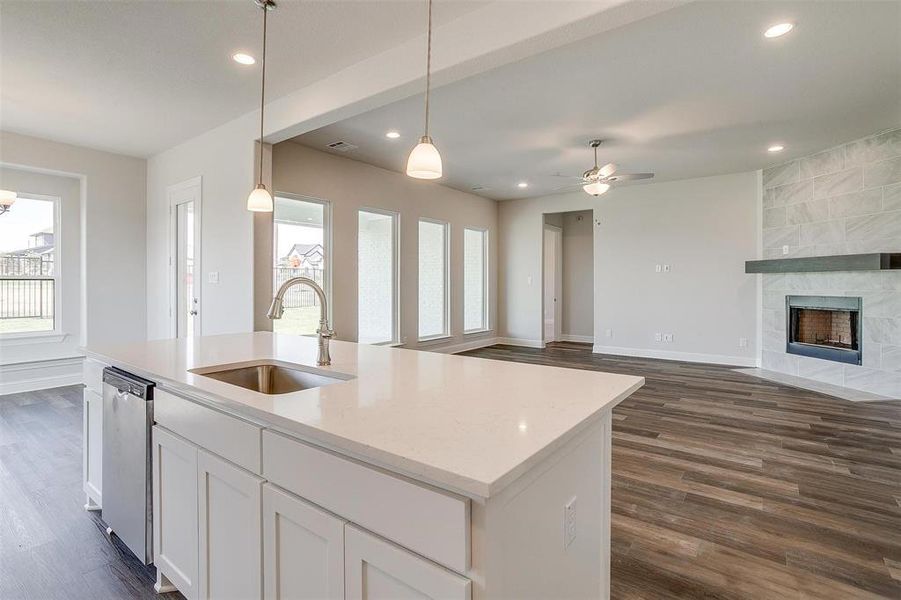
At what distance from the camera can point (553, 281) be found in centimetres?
917

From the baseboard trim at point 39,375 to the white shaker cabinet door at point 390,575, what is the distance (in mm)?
6015

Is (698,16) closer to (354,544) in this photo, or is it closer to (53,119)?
(354,544)

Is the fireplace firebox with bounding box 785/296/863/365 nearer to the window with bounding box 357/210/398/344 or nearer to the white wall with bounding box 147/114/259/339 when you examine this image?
the window with bounding box 357/210/398/344

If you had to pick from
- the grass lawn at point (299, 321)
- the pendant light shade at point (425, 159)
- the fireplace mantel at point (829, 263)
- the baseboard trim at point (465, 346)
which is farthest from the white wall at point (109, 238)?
the fireplace mantel at point (829, 263)

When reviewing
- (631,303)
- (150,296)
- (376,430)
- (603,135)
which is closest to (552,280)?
(631,303)

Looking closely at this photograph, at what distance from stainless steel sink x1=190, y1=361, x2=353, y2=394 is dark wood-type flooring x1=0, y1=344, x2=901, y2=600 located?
34.2 inches

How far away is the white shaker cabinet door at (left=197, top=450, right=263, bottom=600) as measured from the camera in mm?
1300

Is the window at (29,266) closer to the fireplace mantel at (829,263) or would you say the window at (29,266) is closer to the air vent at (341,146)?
the air vent at (341,146)

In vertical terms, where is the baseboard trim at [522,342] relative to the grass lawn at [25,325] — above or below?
below

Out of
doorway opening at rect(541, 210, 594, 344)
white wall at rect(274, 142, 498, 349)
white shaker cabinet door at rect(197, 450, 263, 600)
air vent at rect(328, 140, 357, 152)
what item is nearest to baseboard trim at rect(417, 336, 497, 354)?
white wall at rect(274, 142, 498, 349)

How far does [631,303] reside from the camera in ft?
24.2

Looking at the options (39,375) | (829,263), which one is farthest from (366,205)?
(829,263)

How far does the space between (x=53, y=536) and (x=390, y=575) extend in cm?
228

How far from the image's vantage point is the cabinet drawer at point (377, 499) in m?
0.85
